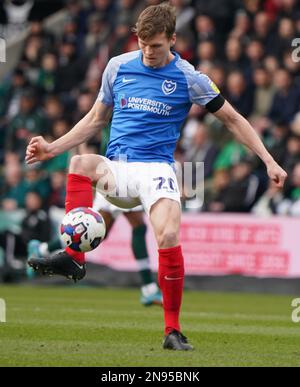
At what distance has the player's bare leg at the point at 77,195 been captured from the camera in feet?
25.9

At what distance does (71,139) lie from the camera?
8.27 m

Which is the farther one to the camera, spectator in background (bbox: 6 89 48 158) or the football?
spectator in background (bbox: 6 89 48 158)

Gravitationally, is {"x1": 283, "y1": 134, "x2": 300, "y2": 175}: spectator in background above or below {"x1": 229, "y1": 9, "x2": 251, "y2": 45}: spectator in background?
below

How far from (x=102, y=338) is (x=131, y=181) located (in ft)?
4.16

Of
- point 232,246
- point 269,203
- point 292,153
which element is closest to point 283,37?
point 292,153

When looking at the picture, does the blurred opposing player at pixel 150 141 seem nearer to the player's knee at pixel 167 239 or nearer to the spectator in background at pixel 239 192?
the player's knee at pixel 167 239

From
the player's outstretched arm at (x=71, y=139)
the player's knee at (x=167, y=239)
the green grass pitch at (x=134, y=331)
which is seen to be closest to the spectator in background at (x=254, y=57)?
the green grass pitch at (x=134, y=331)

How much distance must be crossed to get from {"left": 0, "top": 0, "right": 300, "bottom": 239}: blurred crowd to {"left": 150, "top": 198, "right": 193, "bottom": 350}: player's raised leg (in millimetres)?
7895

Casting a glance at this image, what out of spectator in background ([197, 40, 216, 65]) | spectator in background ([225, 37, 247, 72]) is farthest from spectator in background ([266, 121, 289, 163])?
spectator in background ([197, 40, 216, 65])

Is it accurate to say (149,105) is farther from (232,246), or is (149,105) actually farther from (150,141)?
(232,246)

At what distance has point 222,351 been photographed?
7.62 metres

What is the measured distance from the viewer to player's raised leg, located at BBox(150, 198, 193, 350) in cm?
773

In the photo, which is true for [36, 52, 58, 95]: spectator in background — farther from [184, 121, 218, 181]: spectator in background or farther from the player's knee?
the player's knee
